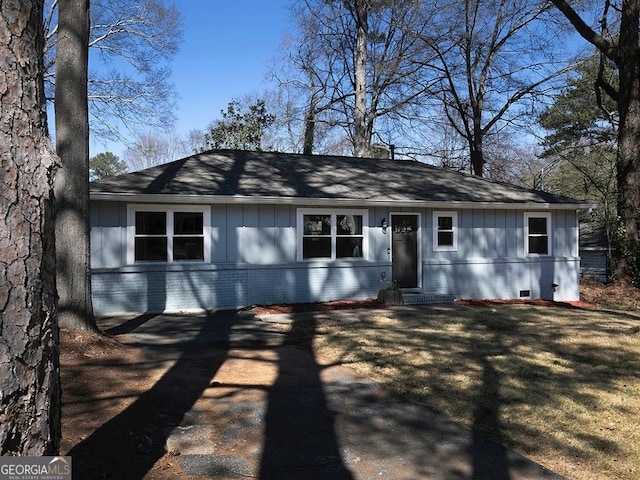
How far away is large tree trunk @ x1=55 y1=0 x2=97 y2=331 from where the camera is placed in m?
7.28

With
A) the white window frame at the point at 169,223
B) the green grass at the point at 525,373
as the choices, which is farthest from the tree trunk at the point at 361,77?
the green grass at the point at 525,373

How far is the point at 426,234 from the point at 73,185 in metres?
9.00

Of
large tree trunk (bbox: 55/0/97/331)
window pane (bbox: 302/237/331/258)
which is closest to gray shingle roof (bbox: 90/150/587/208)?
window pane (bbox: 302/237/331/258)

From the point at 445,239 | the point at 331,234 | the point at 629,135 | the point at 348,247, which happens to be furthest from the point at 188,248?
the point at 629,135

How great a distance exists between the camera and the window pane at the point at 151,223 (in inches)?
435

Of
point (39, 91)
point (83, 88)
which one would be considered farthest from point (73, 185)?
point (39, 91)

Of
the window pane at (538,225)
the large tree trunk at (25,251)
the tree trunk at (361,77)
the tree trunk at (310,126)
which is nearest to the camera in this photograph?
the large tree trunk at (25,251)

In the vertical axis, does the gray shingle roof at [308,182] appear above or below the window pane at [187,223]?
above

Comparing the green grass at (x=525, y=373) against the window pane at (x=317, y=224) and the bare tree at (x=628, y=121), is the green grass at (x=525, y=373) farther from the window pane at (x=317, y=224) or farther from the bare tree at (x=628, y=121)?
the bare tree at (x=628, y=121)

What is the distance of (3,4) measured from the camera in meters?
2.00

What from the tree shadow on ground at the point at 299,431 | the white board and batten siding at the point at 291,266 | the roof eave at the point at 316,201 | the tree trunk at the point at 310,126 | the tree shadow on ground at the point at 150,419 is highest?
the tree trunk at the point at 310,126

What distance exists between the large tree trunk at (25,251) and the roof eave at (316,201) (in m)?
8.74

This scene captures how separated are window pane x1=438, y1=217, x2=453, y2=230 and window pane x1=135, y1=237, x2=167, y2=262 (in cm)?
716

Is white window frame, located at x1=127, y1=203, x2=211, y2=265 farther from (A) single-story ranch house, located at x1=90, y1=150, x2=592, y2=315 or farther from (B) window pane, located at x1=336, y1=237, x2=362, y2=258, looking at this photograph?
(B) window pane, located at x1=336, y1=237, x2=362, y2=258
